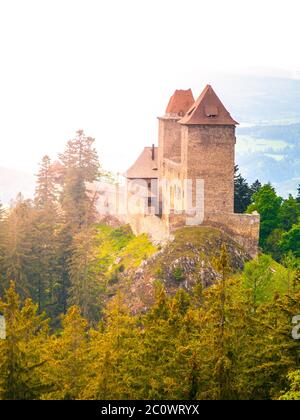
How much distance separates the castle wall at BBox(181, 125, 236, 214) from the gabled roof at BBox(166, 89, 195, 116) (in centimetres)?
653

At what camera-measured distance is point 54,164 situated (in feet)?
243

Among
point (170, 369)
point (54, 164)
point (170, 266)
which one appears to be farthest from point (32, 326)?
point (54, 164)

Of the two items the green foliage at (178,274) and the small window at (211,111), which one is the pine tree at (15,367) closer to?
the green foliage at (178,274)

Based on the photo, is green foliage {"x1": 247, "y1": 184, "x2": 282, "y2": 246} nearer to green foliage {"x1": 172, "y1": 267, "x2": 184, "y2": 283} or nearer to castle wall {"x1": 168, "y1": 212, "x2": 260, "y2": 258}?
castle wall {"x1": 168, "y1": 212, "x2": 260, "y2": 258}

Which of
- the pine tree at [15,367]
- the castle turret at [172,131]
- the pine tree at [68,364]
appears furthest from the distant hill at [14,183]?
the pine tree at [15,367]

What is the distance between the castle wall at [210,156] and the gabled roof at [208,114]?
29 centimetres

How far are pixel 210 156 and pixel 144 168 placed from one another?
34.0ft

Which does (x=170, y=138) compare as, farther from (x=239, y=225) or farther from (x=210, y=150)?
(x=239, y=225)

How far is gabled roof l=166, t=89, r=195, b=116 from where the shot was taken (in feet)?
202

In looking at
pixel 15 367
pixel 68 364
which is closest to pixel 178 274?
pixel 68 364

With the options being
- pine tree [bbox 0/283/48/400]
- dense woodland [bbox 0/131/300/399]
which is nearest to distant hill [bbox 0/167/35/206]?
dense woodland [bbox 0/131/300/399]

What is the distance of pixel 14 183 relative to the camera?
17300 cm
